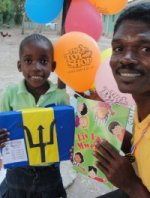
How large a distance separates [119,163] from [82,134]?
37cm

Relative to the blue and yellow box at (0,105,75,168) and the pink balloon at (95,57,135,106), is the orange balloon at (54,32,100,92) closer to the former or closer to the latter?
the pink balloon at (95,57,135,106)

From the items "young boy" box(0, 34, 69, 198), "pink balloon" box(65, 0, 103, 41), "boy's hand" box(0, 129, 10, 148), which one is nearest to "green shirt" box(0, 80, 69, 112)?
"young boy" box(0, 34, 69, 198)

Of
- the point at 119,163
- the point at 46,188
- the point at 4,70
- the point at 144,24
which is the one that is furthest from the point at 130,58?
the point at 4,70

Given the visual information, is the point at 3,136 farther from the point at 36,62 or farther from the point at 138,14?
the point at 138,14

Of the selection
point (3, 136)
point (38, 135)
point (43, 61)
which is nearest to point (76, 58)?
point (43, 61)

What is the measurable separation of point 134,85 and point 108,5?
1.33m

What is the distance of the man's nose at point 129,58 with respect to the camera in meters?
1.24

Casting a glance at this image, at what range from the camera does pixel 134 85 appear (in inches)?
49.8

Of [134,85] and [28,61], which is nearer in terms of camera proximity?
[134,85]

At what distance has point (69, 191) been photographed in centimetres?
284

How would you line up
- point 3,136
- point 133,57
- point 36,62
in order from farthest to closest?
point 36,62
point 3,136
point 133,57

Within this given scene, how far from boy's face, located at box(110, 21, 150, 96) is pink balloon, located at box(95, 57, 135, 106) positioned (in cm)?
73

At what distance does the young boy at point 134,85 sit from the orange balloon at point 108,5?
1089 millimetres

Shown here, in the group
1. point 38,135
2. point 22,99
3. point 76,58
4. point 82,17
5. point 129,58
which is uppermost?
point 82,17
